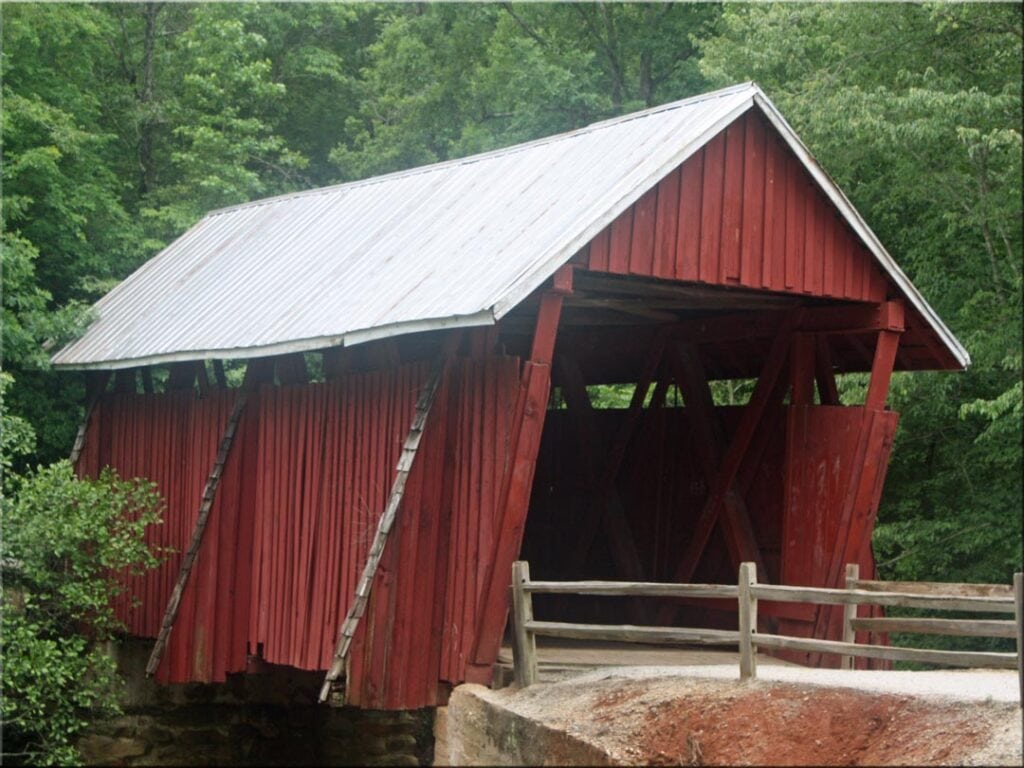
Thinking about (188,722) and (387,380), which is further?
(188,722)

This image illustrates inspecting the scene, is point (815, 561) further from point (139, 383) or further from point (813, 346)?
point (139, 383)

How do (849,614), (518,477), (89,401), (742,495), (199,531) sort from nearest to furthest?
(518,477) < (849,614) < (742,495) < (199,531) < (89,401)

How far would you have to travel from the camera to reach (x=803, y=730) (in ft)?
31.2

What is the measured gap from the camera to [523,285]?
1120 cm

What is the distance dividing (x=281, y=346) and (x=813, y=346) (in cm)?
474

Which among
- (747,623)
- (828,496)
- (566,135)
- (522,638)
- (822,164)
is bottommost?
(522,638)

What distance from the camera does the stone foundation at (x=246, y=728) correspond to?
16750 mm

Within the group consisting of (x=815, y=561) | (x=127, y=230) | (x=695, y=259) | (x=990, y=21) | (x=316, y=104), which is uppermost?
(x=316, y=104)

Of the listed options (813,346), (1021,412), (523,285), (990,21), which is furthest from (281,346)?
(990,21)

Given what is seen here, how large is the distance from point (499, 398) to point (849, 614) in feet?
10.5

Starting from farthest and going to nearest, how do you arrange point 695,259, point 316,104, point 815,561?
point 316,104
point 815,561
point 695,259

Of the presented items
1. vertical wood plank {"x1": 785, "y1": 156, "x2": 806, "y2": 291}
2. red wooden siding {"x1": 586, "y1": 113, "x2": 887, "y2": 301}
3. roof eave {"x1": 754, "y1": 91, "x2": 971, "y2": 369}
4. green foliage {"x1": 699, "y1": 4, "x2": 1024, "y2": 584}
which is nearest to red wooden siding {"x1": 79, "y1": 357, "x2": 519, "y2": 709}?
red wooden siding {"x1": 586, "y1": 113, "x2": 887, "y2": 301}

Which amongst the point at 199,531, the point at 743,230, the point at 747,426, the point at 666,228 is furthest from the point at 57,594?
the point at 743,230

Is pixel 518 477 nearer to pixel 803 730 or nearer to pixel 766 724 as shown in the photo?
pixel 766 724
